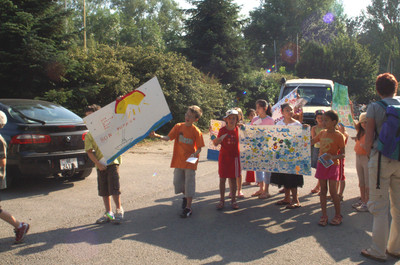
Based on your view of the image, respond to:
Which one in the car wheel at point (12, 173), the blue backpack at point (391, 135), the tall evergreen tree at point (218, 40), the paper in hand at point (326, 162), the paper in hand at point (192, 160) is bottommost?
the car wheel at point (12, 173)

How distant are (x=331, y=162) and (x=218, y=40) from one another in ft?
82.4

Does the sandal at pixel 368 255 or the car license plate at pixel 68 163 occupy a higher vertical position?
the car license plate at pixel 68 163

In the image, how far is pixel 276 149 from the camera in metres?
5.87

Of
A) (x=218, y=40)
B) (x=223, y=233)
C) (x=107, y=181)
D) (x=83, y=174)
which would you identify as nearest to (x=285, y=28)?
(x=218, y=40)

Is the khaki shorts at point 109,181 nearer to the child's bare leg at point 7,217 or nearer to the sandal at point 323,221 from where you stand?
the child's bare leg at point 7,217

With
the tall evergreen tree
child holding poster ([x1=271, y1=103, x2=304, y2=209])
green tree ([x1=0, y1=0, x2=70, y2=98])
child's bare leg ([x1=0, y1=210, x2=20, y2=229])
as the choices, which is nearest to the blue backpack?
child holding poster ([x1=271, y1=103, x2=304, y2=209])

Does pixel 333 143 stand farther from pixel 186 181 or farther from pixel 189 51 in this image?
pixel 189 51

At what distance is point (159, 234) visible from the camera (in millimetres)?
4773

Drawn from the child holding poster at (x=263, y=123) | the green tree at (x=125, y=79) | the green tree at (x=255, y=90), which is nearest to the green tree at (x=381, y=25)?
the green tree at (x=255, y=90)

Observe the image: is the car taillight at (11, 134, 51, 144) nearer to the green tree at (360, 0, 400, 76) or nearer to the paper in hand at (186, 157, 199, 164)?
the paper in hand at (186, 157, 199, 164)

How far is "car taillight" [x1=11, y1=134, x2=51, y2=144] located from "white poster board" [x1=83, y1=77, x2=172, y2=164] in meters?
2.06

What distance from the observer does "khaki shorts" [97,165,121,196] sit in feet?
16.9

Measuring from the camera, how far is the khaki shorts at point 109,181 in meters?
5.16

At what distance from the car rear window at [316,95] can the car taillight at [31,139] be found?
30.8 ft
